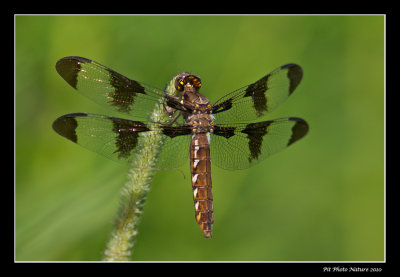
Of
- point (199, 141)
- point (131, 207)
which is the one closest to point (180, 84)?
point (199, 141)

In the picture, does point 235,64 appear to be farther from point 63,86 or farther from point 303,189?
point 63,86

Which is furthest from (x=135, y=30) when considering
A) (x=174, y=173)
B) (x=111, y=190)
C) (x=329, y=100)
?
(x=329, y=100)

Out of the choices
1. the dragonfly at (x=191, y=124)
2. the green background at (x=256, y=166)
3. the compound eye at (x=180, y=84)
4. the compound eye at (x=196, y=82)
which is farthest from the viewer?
the green background at (x=256, y=166)

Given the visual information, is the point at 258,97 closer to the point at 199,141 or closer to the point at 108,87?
the point at 199,141

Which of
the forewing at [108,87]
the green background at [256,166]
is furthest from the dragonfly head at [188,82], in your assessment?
the green background at [256,166]

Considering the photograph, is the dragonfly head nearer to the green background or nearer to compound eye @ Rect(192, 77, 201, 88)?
compound eye @ Rect(192, 77, 201, 88)

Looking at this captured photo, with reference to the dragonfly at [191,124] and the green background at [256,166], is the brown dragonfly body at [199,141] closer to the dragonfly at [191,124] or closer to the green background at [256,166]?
the dragonfly at [191,124]

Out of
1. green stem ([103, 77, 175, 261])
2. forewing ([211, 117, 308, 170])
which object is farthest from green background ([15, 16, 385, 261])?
green stem ([103, 77, 175, 261])
